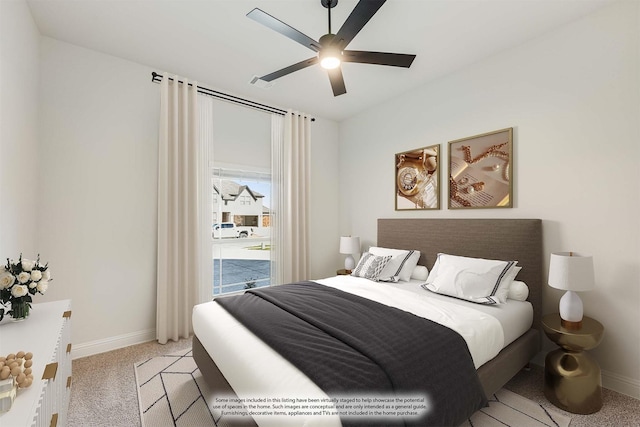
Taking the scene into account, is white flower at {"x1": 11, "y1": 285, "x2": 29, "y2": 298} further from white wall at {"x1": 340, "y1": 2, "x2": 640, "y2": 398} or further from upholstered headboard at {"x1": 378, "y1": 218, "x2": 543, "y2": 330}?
white wall at {"x1": 340, "y1": 2, "x2": 640, "y2": 398}

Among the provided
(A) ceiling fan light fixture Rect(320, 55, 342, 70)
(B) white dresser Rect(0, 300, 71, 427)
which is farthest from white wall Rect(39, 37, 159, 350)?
(A) ceiling fan light fixture Rect(320, 55, 342, 70)

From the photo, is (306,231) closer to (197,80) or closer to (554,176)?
(197,80)

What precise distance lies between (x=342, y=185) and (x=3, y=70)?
12.0ft

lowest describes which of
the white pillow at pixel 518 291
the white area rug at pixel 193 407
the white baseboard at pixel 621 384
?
the white area rug at pixel 193 407

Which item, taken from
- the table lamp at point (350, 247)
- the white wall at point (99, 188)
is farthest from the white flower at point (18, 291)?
the table lamp at point (350, 247)

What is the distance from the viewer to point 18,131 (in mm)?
1964

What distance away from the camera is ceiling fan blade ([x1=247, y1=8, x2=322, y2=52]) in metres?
1.64

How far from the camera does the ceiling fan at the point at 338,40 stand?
1614 millimetres

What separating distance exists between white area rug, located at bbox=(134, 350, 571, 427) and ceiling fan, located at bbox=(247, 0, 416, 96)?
8.06ft

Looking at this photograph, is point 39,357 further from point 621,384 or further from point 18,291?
point 621,384

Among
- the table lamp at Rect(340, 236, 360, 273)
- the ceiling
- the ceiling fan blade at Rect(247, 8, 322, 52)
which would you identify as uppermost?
the ceiling

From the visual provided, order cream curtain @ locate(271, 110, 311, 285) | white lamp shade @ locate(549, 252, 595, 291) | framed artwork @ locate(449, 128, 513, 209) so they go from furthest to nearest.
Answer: cream curtain @ locate(271, 110, 311, 285) < framed artwork @ locate(449, 128, 513, 209) < white lamp shade @ locate(549, 252, 595, 291)

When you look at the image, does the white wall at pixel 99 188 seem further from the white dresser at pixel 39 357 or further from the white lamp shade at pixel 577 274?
the white lamp shade at pixel 577 274

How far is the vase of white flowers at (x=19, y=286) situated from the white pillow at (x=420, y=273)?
306 cm
